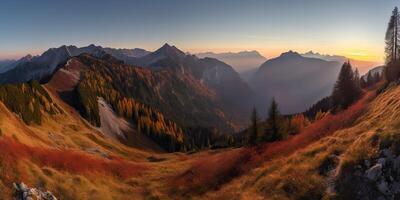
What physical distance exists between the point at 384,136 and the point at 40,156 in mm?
38327

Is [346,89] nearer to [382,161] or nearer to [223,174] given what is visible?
[223,174]

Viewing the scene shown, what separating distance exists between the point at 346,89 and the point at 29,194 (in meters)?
83.3

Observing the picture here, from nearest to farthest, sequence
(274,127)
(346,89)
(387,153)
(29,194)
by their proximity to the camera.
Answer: (387,153)
(29,194)
(274,127)
(346,89)

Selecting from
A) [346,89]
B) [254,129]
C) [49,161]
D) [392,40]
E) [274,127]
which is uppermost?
[392,40]

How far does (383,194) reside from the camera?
848 inches

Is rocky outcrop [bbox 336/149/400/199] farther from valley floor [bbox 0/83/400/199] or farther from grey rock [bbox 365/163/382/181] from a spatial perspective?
valley floor [bbox 0/83/400/199]

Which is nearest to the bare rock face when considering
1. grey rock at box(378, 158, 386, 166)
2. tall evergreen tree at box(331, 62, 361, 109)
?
grey rock at box(378, 158, 386, 166)

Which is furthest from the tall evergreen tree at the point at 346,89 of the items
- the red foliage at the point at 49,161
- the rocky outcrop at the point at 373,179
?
the rocky outcrop at the point at 373,179

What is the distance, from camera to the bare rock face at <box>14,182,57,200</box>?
2862 cm

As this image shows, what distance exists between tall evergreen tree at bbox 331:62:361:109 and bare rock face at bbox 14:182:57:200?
78207 mm

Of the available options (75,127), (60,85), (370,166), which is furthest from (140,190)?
(60,85)

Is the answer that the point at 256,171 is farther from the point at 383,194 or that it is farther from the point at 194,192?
the point at 383,194

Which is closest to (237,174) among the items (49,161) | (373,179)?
(373,179)

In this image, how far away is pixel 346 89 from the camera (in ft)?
294
